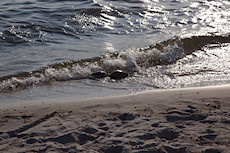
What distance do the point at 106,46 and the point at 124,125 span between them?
14.8 feet

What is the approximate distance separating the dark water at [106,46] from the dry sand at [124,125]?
855 millimetres

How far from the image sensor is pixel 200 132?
12.3ft

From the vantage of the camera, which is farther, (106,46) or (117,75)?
(106,46)

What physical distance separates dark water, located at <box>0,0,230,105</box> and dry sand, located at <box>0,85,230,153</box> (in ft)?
2.80

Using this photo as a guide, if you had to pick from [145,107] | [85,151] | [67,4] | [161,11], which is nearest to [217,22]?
[161,11]

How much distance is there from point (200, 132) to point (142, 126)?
604 mm

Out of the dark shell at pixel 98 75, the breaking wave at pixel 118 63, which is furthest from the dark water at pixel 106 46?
the dark shell at pixel 98 75

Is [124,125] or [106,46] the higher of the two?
[106,46]

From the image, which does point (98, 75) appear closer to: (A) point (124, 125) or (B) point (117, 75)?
(B) point (117, 75)

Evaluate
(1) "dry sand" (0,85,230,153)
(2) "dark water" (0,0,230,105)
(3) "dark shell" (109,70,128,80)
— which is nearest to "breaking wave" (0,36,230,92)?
(2) "dark water" (0,0,230,105)

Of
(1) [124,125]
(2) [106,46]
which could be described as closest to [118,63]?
(2) [106,46]

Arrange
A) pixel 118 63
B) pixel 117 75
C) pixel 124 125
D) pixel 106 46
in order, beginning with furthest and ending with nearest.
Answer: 1. pixel 106 46
2. pixel 118 63
3. pixel 117 75
4. pixel 124 125

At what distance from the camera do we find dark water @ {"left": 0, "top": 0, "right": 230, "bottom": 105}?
20.1 feet

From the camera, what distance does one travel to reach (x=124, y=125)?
156 inches
